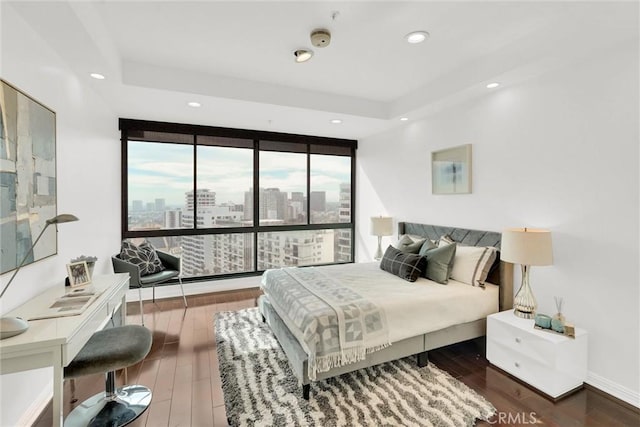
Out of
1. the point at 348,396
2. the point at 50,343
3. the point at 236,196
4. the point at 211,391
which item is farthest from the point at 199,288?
the point at 50,343

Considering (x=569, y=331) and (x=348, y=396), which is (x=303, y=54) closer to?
(x=348, y=396)

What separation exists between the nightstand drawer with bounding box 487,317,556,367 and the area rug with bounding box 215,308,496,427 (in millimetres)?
506

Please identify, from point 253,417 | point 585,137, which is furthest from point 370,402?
point 585,137

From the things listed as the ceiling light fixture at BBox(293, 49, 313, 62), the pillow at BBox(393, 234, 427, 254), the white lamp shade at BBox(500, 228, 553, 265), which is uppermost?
the ceiling light fixture at BBox(293, 49, 313, 62)

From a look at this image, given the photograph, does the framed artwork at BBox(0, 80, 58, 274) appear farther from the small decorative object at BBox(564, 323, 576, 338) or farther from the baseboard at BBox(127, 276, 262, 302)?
the small decorative object at BBox(564, 323, 576, 338)

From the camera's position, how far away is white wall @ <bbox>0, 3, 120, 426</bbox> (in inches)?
67.4

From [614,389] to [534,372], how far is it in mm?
548

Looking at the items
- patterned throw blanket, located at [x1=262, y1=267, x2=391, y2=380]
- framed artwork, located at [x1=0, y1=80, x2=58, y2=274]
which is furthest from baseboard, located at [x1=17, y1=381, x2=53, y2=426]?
patterned throw blanket, located at [x1=262, y1=267, x2=391, y2=380]

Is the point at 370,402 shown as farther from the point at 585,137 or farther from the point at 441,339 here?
the point at 585,137

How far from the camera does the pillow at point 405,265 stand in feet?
9.83

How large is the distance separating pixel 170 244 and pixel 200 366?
227cm

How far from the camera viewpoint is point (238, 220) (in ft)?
15.4

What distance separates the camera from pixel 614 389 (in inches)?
84.4

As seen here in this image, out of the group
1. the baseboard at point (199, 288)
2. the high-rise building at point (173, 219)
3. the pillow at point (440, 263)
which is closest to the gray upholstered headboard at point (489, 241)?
the pillow at point (440, 263)
